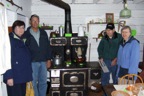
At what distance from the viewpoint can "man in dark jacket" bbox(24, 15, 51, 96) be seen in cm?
301

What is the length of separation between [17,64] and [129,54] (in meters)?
1.57

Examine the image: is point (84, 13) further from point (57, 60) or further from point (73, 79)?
point (73, 79)

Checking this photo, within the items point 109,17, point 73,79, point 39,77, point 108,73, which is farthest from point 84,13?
point 39,77

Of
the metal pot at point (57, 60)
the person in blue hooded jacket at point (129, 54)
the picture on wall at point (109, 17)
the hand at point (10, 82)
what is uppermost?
the picture on wall at point (109, 17)

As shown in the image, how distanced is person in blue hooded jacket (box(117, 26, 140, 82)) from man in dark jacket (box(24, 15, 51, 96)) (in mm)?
1310

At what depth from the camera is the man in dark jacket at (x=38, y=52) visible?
301 cm

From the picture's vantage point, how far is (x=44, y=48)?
3135 millimetres

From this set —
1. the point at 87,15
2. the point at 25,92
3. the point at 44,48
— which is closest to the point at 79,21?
the point at 87,15

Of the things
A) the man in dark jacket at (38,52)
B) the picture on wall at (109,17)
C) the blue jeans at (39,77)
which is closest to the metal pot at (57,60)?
the man in dark jacket at (38,52)

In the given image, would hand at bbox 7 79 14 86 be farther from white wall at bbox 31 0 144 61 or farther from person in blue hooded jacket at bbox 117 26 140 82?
white wall at bbox 31 0 144 61

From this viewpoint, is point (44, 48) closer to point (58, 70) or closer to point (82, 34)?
point (58, 70)

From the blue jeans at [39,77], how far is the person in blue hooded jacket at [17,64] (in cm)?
61

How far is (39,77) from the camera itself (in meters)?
3.21

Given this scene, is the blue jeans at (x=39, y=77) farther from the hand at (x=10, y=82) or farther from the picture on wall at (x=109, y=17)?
the picture on wall at (x=109, y=17)
